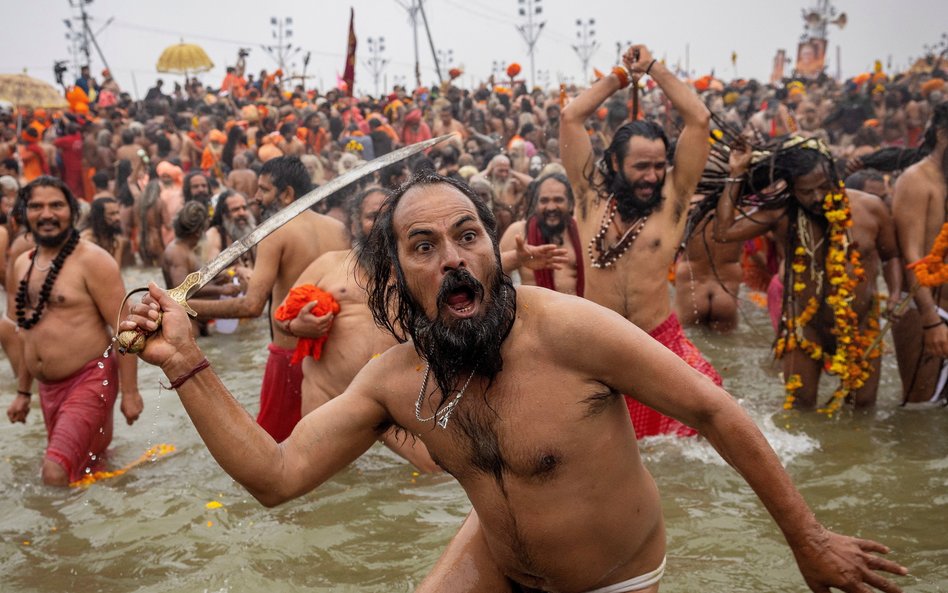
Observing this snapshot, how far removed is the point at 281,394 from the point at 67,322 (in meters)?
1.37

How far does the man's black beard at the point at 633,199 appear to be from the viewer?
5.31m

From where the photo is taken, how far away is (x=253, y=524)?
16.9 feet

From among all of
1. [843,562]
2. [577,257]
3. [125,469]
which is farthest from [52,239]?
[843,562]

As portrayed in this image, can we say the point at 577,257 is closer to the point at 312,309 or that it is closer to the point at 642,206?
the point at 642,206

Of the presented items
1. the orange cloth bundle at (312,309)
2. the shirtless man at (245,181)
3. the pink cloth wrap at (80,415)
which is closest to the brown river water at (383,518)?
the pink cloth wrap at (80,415)

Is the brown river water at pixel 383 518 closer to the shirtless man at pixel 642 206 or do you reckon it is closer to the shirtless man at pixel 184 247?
the shirtless man at pixel 642 206

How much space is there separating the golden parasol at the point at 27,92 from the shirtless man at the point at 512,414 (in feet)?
57.1

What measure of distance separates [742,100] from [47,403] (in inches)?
663

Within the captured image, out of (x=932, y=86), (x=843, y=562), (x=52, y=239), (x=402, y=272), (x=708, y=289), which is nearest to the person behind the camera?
(x=843, y=562)

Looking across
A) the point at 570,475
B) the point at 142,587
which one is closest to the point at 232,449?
the point at 570,475

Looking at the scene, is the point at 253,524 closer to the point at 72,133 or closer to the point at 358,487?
the point at 358,487

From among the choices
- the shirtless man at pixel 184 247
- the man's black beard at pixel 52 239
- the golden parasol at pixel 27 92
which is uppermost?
the golden parasol at pixel 27 92

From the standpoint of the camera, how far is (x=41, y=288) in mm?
5668

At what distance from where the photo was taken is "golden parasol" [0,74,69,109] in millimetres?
18177
